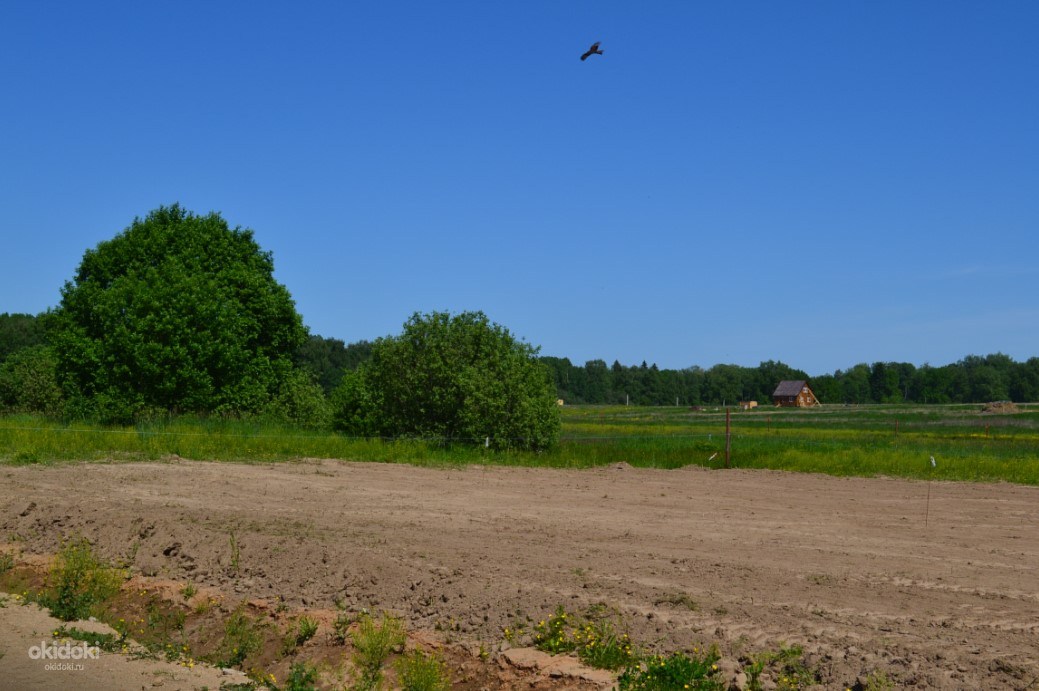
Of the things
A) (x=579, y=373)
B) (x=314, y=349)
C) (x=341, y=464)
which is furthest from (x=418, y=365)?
(x=579, y=373)

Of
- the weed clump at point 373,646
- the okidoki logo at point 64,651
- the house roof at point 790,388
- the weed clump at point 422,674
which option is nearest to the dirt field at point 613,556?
the weed clump at point 373,646

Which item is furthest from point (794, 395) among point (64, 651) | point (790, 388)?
point (64, 651)

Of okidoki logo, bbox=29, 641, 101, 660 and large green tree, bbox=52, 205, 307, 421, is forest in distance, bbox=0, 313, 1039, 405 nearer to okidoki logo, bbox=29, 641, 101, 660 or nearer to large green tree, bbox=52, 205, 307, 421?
large green tree, bbox=52, 205, 307, 421

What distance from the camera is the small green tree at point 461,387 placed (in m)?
29.0

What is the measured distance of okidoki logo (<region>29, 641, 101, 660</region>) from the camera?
338 inches

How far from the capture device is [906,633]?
8.04 m

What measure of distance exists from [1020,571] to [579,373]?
561 ft

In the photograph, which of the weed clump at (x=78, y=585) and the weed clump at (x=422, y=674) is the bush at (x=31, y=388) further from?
the weed clump at (x=422, y=674)

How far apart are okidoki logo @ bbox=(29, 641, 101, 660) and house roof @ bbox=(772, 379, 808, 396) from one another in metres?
133

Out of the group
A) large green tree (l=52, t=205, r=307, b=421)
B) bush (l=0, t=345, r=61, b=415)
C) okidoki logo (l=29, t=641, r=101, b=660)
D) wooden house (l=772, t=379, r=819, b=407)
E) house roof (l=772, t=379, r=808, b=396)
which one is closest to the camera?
okidoki logo (l=29, t=641, r=101, b=660)

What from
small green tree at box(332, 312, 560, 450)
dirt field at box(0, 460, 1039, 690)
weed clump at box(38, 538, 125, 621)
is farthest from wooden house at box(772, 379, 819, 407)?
weed clump at box(38, 538, 125, 621)

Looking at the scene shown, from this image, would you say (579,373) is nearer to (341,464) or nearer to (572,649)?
(341,464)

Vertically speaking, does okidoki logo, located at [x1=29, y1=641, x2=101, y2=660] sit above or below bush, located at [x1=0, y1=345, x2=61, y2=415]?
below

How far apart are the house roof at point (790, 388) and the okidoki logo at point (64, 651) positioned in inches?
5252
